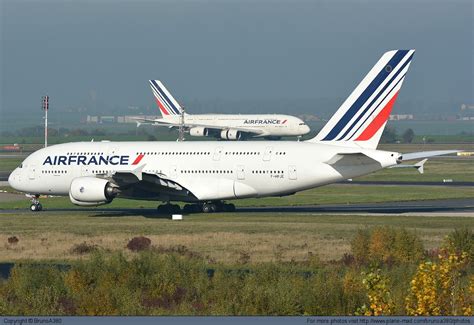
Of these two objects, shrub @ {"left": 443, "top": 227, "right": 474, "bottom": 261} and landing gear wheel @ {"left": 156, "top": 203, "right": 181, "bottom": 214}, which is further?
landing gear wheel @ {"left": 156, "top": 203, "right": 181, "bottom": 214}

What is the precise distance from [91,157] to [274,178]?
38.1 feet

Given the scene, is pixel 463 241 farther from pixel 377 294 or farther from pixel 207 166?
pixel 207 166

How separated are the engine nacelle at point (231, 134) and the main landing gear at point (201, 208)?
323 feet

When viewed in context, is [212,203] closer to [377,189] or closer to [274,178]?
[274,178]

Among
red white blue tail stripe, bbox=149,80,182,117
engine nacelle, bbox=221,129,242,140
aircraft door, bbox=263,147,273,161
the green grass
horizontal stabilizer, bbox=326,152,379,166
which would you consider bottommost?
horizontal stabilizer, bbox=326,152,379,166

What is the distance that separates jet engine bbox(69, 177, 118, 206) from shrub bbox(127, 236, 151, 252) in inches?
475

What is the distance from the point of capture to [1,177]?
97188 millimetres

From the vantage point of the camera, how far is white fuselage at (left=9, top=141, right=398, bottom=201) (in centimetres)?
5550

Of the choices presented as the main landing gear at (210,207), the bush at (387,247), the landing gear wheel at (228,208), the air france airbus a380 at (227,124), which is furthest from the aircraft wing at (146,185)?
the air france airbus a380 at (227,124)

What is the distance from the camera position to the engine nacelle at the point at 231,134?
15912 centimetres

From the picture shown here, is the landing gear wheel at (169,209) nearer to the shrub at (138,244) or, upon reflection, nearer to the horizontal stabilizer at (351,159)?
the horizontal stabilizer at (351,159)

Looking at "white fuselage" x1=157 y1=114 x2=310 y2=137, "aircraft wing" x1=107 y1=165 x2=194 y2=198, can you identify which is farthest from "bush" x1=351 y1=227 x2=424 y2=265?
"white fuselage" x1=157 y1=114 x2=310 y2=137

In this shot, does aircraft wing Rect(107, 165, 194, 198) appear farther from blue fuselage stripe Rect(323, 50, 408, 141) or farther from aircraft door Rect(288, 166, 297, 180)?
blue fuselage stripe Rect(323, 50, 408, 141)
